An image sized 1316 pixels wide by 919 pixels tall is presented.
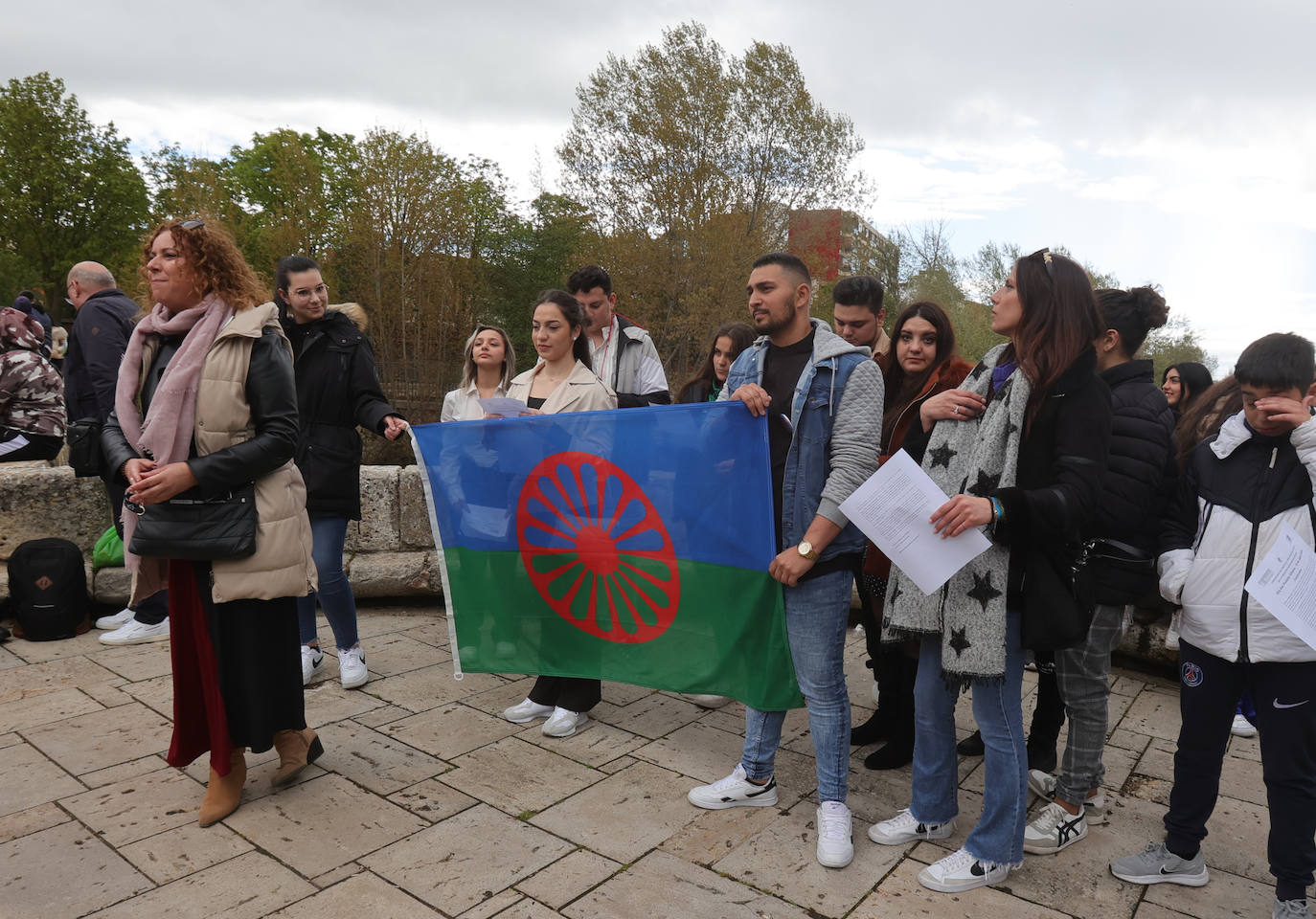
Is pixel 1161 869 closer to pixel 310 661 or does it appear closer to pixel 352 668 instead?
pixel 352 668

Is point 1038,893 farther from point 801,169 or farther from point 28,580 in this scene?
point 801,169

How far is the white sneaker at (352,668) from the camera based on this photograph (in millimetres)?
4441

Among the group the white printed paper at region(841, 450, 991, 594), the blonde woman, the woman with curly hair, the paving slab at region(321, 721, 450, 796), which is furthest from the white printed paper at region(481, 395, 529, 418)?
the white printed paper at region(841, 450, 991, 594)

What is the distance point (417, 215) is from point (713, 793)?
14.8 metres

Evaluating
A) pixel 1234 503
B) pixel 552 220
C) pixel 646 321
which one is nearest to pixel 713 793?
pixel 1234 503

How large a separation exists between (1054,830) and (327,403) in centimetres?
364

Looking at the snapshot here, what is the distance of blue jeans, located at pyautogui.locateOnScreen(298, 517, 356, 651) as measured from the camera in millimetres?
4293

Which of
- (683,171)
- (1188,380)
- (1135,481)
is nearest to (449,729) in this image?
(1135,481)

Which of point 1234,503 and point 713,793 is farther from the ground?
point 1234,503

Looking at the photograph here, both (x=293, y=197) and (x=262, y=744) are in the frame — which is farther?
(x=293, y=197)

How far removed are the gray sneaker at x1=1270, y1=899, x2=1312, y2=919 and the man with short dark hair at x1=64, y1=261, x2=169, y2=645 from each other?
5.41 m

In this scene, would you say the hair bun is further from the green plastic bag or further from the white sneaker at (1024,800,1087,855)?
the green plastic bag

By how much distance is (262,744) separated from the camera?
3.15 metres

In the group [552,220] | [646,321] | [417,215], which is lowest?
[646,321]
